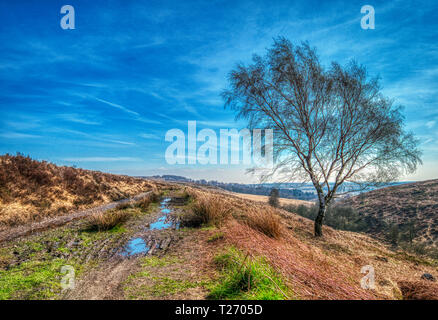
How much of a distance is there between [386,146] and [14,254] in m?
14.5

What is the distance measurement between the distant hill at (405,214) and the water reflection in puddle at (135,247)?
1907cm

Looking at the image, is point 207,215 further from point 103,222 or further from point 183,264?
point 103,222

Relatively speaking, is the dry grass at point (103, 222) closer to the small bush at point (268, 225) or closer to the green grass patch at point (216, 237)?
the green grass patch at point (216, 237)

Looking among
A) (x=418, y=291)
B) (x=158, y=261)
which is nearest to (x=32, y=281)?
(x=158, y=261)

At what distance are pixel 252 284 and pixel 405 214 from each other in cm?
3501

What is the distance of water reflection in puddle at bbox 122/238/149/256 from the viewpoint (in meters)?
4.90

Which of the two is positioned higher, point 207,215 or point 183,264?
point 207,215

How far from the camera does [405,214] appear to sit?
25.9 m

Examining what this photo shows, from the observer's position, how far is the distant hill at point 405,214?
1931 centimetres

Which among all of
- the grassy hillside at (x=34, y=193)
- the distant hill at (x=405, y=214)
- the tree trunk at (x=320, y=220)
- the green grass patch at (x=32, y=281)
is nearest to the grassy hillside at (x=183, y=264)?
the green grass patch at (x=32, y=281)
